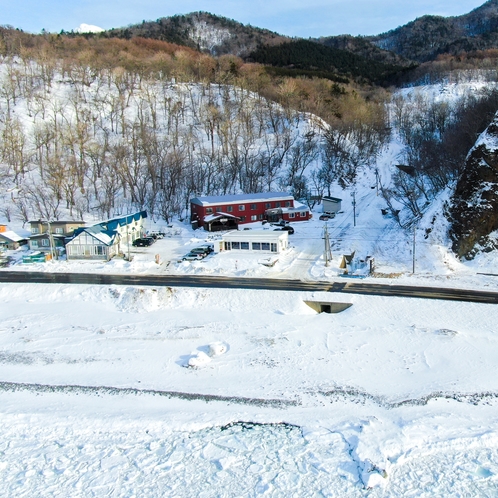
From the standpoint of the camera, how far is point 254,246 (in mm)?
29859

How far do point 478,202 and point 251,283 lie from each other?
15.9 metres

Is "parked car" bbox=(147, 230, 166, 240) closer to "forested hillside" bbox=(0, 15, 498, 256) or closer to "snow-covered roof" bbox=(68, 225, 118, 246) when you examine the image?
"snow-covered roof" bbox=(68, 225, 118, 246)

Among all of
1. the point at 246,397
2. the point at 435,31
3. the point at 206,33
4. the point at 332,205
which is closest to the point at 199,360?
the point at 246,397

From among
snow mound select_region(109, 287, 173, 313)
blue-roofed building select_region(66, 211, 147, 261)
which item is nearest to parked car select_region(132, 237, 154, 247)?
blue-roofed building select_region(66, 211, 147, 261)

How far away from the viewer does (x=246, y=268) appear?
26359 millimetres

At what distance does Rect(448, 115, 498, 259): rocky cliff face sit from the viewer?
27109 millimetres

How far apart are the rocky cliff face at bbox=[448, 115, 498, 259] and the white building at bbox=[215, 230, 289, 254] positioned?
35.9ft

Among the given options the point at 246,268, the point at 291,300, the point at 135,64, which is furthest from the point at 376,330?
the point at 135,64

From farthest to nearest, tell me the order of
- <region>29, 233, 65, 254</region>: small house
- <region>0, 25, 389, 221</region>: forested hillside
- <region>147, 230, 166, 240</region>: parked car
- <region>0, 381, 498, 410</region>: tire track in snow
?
<region>0, 25, 389, 221</region>: forested hillside
<region>147, 230, 166, 240</region>: parked car
<region>29, 233, 65, 254</region>: small house
<region>0, 381, 498, 410</region>: tire track in snow

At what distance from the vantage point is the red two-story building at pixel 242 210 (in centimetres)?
3681

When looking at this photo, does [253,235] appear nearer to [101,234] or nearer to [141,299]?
[141,299]

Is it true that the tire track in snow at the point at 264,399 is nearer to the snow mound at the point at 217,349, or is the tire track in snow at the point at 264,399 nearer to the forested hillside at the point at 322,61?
the snow mound at the point at 217,349

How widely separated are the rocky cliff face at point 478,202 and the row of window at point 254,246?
37.8ft

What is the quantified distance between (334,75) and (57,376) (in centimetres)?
7278
